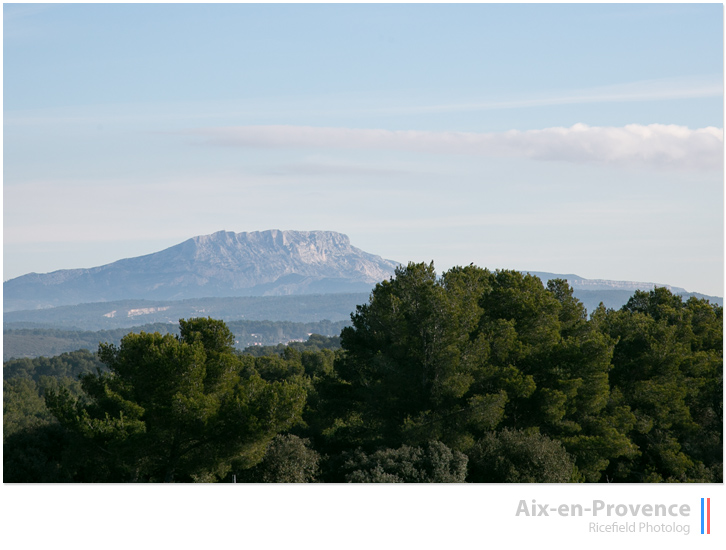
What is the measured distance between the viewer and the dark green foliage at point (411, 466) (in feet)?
86.7

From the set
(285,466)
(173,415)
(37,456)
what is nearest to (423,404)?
(285,466)

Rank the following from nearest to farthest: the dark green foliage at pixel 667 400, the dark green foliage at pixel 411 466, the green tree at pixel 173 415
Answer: the dark green foliage at pixel 411 466 → the green tree at pixel 173 415 → the dark green foliage at pixel 667 400

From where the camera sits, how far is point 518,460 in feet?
92.7

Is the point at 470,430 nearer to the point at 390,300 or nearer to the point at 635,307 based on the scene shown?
the point at 390,300

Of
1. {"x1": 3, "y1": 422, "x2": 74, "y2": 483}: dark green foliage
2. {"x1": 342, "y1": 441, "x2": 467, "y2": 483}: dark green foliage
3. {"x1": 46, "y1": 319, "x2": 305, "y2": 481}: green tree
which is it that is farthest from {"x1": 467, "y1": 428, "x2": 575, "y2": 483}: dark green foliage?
{"x1": 3, "y1": 422, "x2": 74, "y2": 483}: dark green foliage

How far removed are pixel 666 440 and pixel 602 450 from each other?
538 centimetres
